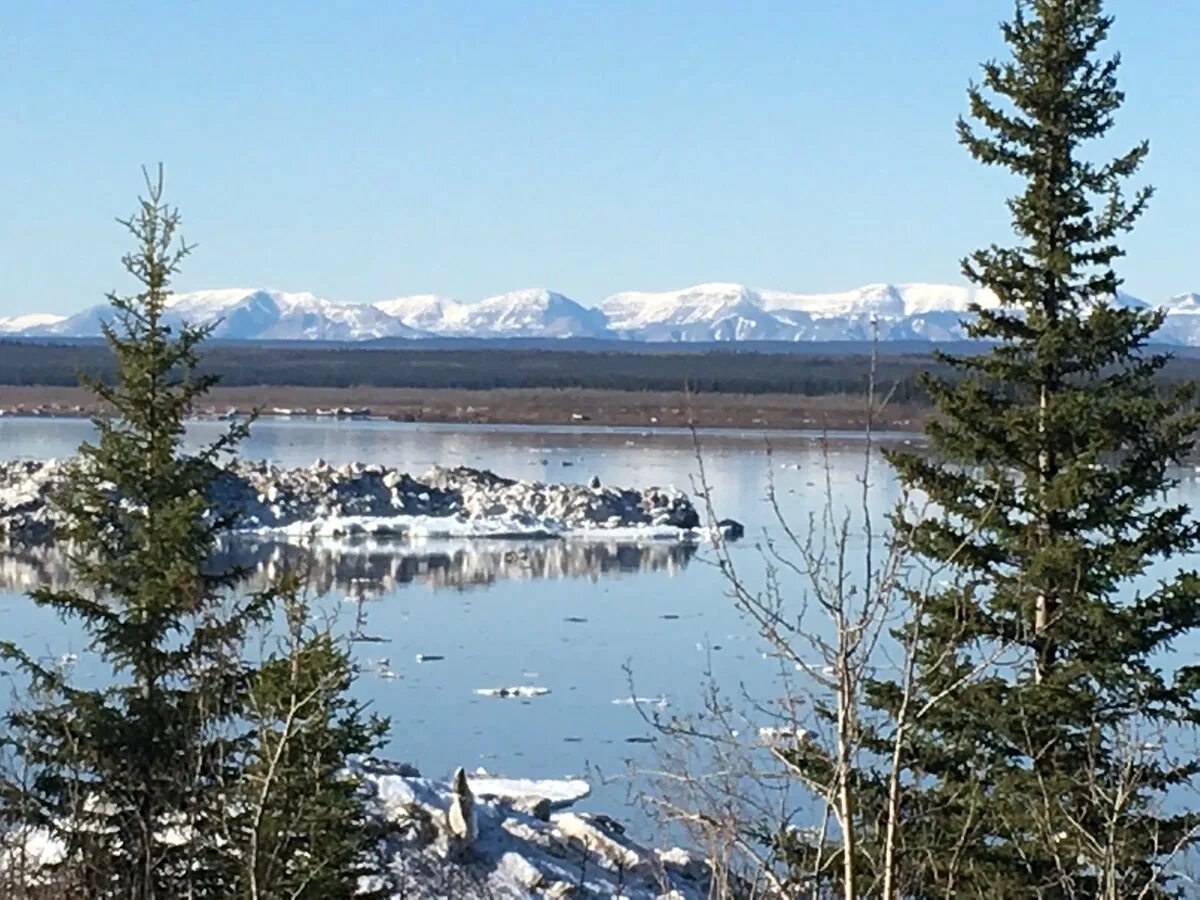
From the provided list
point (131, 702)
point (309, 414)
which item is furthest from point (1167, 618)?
point (309, 414)

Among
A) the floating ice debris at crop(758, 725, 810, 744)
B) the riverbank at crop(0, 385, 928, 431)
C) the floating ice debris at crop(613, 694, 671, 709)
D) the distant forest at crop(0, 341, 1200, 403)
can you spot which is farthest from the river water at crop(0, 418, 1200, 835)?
the distant forest at crop(0, 341, 1200, 403)

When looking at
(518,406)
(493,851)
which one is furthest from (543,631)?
(518,406)

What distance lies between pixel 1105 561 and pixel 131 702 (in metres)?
4.82

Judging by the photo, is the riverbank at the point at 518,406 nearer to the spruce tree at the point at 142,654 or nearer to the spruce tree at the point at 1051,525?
the spruce tree at the point at 1051,525

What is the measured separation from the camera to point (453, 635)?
20875mm

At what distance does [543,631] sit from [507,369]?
93.9m

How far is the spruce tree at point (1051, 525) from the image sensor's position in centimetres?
891

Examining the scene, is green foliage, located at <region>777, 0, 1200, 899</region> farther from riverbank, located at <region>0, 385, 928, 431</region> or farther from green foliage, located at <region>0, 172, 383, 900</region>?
riverbank, located at <region>0, 385, 928, 431</region>

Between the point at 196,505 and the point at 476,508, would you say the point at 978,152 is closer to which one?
the point at 196,505

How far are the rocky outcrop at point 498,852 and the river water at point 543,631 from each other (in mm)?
537

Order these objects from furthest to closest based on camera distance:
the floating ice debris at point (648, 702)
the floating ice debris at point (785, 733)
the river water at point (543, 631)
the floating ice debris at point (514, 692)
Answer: the floating ice debris at point (514, 692) < the floating ice debris at point (648, 702) < the river water at point (543, 631) < the floating ice debris at point (785, 733)

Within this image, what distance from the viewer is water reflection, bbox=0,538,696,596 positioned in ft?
83.3

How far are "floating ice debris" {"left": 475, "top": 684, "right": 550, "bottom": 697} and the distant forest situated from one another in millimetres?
→ 63238

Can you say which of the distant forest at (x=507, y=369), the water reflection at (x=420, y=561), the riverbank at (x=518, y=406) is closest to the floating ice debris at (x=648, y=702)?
the water reflection at (x=420, y=561)
